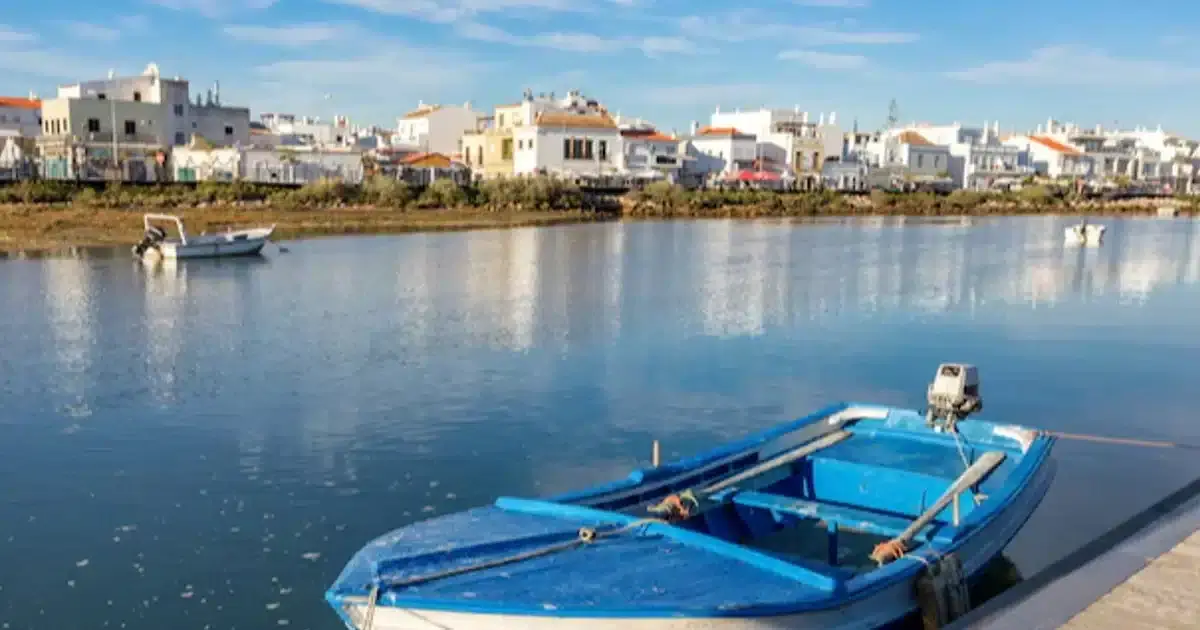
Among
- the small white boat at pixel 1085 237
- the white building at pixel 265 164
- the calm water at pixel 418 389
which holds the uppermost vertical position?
the white building at pixel 265 164

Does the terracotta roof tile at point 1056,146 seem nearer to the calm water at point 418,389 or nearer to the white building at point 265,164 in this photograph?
the white building at point 265,164

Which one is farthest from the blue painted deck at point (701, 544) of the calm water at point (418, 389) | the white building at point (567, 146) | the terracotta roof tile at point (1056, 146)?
the terracotta roof tile at point (1056, 146)

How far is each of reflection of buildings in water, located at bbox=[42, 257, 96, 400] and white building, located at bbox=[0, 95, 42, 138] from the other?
5045 cm

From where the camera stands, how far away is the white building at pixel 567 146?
7425 cm

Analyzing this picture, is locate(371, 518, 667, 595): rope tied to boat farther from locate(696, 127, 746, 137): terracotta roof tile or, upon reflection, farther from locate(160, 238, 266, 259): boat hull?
locate(696, 127, 746, 137): terracotta roof tile

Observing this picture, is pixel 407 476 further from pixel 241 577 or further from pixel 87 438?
pixel 87 438

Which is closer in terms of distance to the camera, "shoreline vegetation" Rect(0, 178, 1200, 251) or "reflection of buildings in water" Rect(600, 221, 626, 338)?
"reflection of buildings in water" Rect(600, 221, 626, 338)

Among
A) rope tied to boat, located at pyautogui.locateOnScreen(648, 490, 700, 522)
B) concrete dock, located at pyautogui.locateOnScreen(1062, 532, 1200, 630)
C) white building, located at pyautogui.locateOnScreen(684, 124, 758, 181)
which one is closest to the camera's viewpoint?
concrete dock, located at pyautogui.locateOnScreen(1062, 532, 1200, 630)

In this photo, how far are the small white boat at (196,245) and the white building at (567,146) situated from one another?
3720cm

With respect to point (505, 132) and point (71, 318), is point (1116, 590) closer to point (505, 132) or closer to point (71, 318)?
point (71, 318)

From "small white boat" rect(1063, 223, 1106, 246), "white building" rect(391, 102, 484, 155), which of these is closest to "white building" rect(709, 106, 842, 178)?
"white building" rect(391, 102, 484, 155)

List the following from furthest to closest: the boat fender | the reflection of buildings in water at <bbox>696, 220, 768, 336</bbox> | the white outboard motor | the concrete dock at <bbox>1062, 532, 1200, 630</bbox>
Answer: the reflection of buildings in water at <bbox>696, 220, 768, 336</bbox>
the white outboard motor
the boat fender
the concrete dock at <bbox>1062, 532, 1200, 630</bbox>

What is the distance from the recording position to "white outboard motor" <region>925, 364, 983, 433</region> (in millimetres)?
10492

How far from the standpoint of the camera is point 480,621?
584cm
